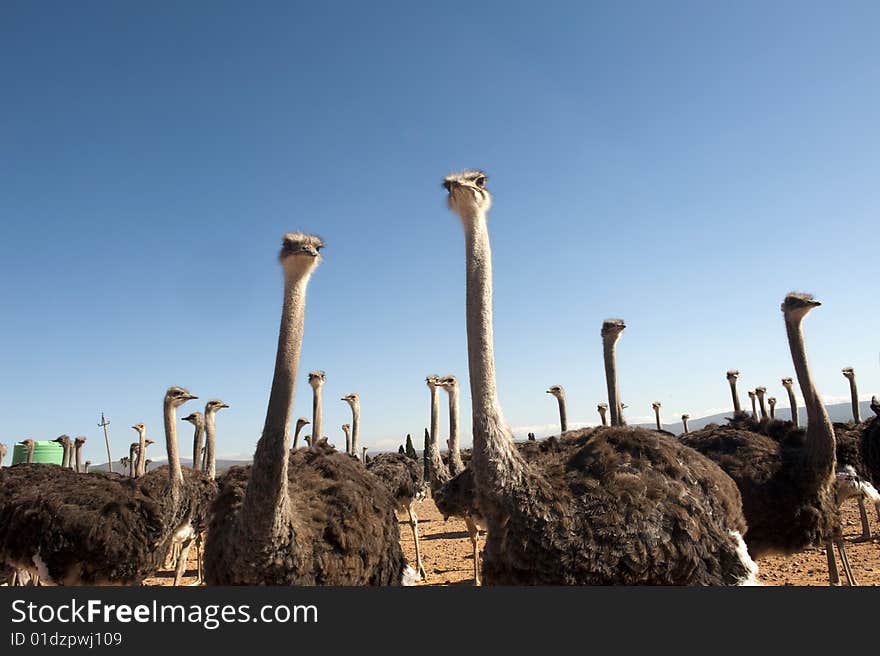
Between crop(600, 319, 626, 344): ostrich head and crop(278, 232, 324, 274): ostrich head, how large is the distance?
12.2 ft

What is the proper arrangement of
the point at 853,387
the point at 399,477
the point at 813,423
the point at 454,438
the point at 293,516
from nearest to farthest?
the point at 293,516 → the point at 813,423 → the point at 454,438 → the point at 399,477 → the point at 853,387

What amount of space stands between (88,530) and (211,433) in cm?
573

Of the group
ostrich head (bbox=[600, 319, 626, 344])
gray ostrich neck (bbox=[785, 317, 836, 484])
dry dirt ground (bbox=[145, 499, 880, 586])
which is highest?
ostrich head (bbox=[600, 319, 626, 344])

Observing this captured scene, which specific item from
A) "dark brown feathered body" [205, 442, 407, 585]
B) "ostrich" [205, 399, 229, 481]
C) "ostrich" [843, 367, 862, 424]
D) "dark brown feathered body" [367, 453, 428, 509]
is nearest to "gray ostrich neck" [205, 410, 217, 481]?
"ostrich" [205, 399, 229, 481]

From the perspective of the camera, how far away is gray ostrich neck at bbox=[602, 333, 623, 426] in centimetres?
705

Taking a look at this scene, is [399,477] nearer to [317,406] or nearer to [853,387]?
[317,406]

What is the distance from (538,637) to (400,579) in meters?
2.31

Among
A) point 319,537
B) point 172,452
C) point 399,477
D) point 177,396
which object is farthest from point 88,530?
point 399,477

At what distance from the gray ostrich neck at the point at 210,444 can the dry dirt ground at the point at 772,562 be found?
170 centimetres

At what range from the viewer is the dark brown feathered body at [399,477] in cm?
1028

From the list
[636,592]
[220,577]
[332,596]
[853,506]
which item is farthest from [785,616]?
[853,506]

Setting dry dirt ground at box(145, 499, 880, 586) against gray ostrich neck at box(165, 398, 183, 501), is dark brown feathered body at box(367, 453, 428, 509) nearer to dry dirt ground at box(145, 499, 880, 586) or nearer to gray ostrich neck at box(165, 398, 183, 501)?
dry dirt ground at box(145, 499, 880, 586)

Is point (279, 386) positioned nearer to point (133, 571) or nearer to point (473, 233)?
point (473, 233)

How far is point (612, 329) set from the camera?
711cm
